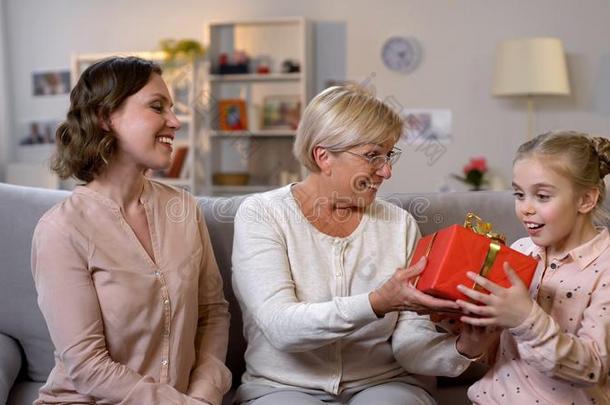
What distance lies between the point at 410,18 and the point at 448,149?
3.14ft

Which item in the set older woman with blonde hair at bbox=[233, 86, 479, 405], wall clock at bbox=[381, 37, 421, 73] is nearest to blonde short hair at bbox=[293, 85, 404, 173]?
older woman with blonde hair at bbox=[233, 86, 479, 405]

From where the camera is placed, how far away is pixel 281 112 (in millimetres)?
5656

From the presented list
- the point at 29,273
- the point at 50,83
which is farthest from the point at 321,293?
the point at 50,83

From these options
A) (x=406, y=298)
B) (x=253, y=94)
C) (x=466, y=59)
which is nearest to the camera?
(x=406, y=298)

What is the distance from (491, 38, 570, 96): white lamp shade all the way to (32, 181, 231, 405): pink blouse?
3642 millimetres

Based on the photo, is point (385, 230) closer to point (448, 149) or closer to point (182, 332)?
point (182, 332)

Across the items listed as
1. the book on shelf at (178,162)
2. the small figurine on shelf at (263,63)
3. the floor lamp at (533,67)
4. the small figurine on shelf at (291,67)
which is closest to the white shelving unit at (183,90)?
the book on shelf at (178,162)

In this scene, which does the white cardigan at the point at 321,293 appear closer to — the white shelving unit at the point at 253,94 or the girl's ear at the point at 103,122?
the girl's ear at the point at 103,122

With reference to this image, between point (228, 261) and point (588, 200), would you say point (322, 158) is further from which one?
point (588, 200)

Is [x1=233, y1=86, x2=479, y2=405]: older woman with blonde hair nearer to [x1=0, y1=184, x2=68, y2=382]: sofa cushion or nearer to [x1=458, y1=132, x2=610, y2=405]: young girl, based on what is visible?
[x1=458, y1=132, x2=610, y2=405]: young girl

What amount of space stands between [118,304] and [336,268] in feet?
1.61

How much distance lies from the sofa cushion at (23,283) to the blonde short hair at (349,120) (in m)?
0.71

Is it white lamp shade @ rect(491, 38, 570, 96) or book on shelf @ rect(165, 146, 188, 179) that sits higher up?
white lamp shade @ rect(491, 38, 570, 96)

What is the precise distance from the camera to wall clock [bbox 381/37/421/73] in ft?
18.2
